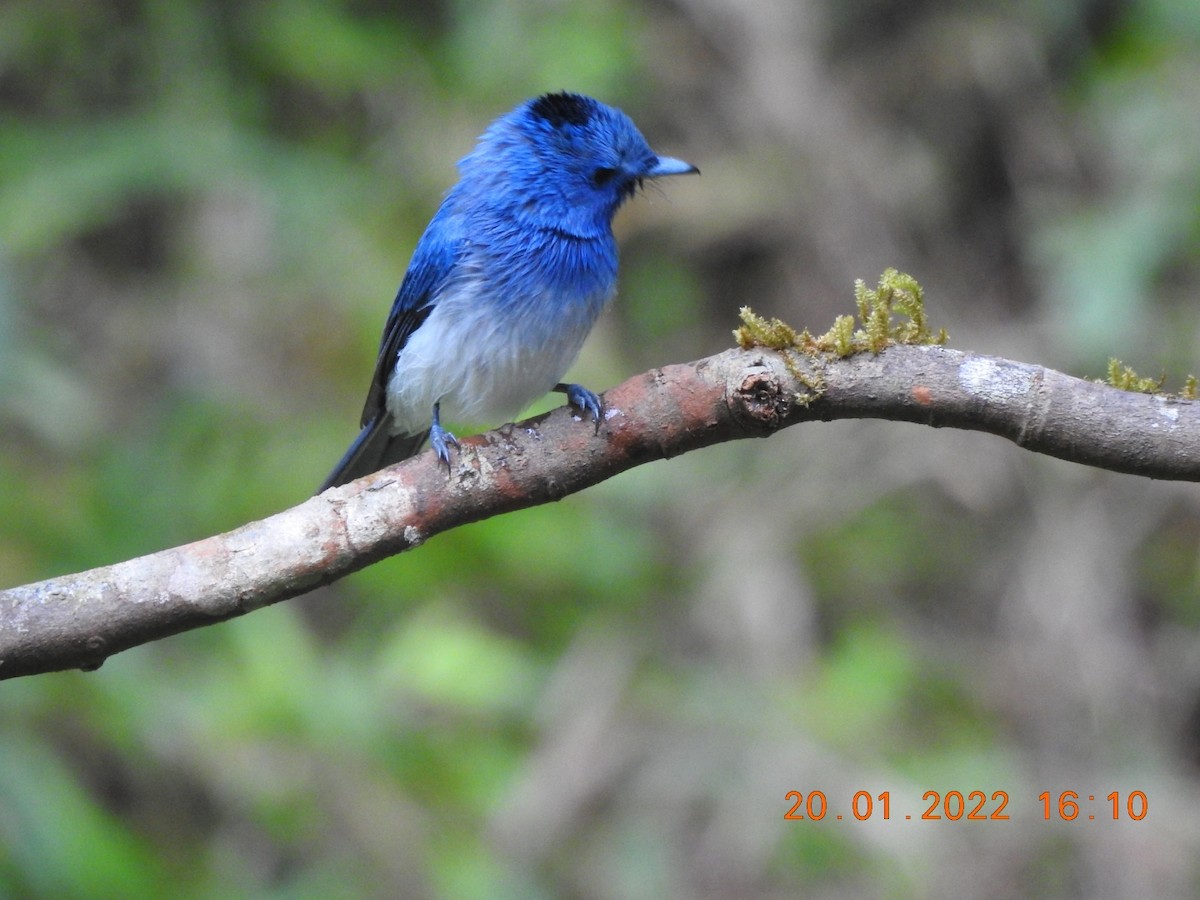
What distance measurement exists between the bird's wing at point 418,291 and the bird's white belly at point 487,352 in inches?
2.7

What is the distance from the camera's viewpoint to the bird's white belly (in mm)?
3412

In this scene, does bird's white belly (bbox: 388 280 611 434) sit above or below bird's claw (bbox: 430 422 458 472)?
above

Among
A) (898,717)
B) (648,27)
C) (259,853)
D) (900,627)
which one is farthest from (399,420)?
(648,27)

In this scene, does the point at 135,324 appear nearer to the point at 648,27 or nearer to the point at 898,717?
the point at 648,27

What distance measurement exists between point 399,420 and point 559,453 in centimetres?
134

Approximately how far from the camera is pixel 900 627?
5.79m

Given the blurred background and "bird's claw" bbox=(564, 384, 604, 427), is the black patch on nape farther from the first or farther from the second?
the blurred background

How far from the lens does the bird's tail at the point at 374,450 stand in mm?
3908

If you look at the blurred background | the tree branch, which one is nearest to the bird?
the tree branch
